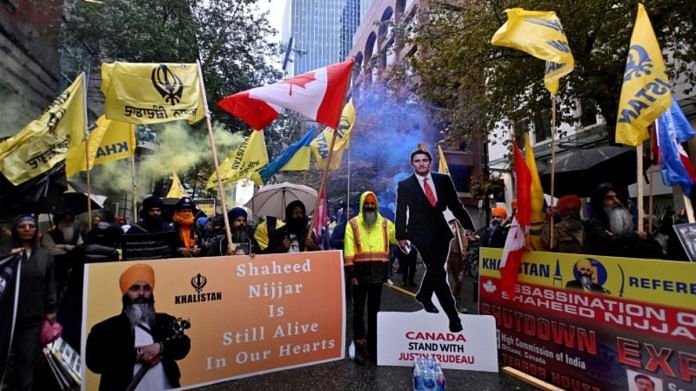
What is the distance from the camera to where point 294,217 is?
520 centimetres

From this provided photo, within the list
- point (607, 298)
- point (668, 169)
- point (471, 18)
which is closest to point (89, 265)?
point (607, 298)

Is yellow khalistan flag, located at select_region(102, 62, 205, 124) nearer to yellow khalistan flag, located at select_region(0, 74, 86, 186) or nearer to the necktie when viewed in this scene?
yellow khalistan flag, located at select_region(0, 74, 86, 186)

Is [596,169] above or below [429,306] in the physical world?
above

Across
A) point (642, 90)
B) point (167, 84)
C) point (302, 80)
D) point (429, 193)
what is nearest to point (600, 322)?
point (429, 193)

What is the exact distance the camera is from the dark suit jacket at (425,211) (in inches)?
175

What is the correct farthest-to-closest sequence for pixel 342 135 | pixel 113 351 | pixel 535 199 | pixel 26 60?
1. pixel 26 60
2. pixel 342 135
3. pixel 535 199
4. pixel 113 351

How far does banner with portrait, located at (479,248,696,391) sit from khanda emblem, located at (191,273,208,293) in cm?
286

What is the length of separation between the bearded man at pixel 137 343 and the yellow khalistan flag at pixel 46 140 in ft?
8.56

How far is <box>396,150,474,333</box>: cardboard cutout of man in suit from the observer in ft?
14.2

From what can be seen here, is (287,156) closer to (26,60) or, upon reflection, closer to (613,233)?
(613,233)

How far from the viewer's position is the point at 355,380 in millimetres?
3941

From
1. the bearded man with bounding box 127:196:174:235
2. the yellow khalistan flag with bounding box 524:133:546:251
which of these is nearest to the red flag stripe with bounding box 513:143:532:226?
the yellow khalistan flag with bounding box 524:133:546:251

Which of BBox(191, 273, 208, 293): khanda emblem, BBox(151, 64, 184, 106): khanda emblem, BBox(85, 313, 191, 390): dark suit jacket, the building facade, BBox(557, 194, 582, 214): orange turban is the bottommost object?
BBox(85, 313, 191, 390): dark suit jacket

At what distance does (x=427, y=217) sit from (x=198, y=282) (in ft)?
7.79
